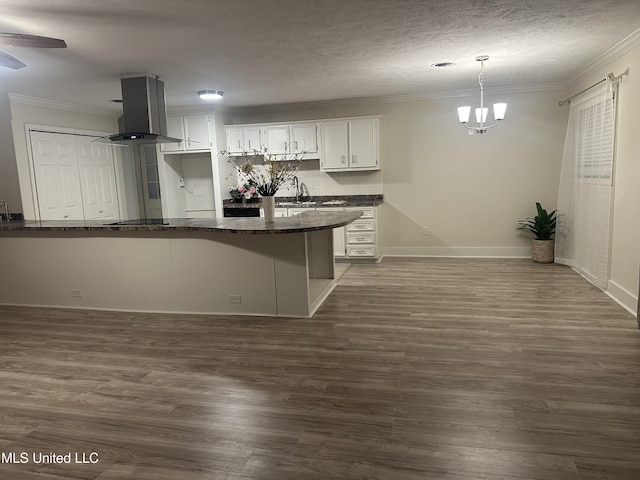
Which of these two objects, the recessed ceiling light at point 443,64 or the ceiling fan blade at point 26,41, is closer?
the ceiling fan blade at point 26,41

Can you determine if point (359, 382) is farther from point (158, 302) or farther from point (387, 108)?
point (387, 108)

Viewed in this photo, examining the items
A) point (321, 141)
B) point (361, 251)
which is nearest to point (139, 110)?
point (321, 141)

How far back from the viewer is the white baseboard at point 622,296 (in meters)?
3.95

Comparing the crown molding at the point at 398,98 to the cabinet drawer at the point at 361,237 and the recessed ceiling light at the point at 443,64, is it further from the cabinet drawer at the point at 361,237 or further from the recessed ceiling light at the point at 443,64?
the cabinet drawer at the point at 361,237

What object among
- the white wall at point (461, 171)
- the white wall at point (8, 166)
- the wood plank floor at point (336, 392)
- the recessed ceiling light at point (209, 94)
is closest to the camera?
the wood plank floor at point (336, 392)

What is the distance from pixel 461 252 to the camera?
22.3 feet

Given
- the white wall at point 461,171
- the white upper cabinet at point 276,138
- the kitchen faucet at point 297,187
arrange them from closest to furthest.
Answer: the white wall at point 461,171 → the white upper cabinet at point 276,138 → the kitchen faucet at point 297,187

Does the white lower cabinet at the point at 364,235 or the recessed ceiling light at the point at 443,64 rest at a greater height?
the recessed ceiling light at the point at 443,64

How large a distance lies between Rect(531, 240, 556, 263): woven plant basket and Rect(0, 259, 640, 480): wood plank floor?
162 centimetres

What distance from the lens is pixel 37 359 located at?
3391mm

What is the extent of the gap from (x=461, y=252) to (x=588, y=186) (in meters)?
2.06

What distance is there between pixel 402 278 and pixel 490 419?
10.6ft

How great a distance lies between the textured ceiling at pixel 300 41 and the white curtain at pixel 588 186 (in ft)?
1.67

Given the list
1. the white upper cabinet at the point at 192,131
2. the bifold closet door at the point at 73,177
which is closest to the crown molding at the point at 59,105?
the bifold closet door at the point at 73,177
